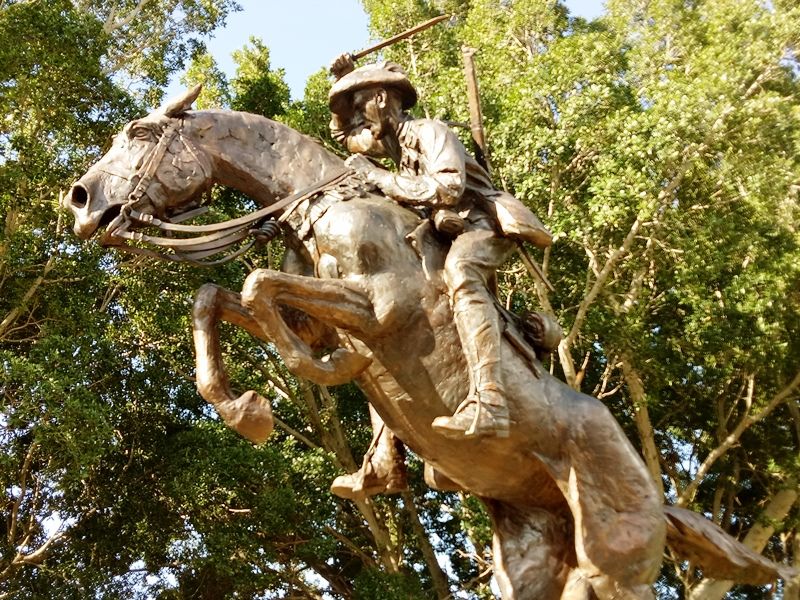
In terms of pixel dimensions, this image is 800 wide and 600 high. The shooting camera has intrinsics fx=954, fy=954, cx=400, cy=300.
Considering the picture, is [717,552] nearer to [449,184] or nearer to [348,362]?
[348,362]

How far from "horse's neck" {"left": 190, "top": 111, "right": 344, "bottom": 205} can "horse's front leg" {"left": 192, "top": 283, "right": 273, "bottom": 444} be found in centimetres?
67

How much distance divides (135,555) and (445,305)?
10.4 metres

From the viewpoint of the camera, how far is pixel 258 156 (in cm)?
535

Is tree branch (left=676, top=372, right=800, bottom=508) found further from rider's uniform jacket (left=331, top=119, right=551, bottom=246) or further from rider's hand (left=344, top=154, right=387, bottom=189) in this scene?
rider's hand (left=344, top=154, right=387, bottom=189)

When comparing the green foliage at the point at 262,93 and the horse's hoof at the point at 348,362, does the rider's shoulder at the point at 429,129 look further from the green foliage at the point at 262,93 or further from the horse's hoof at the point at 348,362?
the green foliage at the point at 262,93

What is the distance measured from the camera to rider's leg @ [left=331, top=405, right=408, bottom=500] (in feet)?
18.6

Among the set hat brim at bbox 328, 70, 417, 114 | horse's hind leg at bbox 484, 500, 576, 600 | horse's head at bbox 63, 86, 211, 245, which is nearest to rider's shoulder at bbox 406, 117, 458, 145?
hat brim at bbox 328, 70, 417, 114

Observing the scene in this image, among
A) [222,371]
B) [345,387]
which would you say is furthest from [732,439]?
[222,371]

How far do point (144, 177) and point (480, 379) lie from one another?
210 cm

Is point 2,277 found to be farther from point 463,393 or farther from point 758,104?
point 758,104

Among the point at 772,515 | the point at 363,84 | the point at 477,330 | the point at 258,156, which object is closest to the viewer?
the point at 477,330

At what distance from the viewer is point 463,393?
16.5ft

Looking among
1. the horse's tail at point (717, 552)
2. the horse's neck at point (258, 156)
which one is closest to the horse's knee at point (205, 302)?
the horse's neck at point (258, 156)

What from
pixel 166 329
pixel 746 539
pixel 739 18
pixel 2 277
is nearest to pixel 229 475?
pixel 166 329
